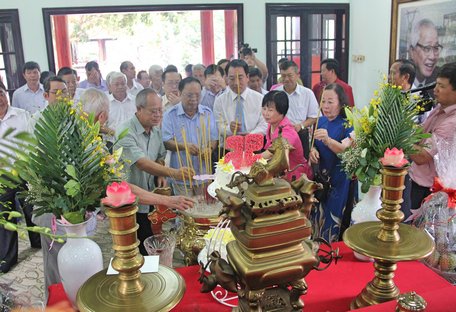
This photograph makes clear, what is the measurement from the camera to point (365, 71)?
5.71 meters

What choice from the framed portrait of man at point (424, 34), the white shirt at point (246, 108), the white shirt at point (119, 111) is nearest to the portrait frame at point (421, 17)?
the framed portrait of man at point (424, 34)

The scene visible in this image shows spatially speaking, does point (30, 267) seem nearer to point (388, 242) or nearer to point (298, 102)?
point (298, 102)

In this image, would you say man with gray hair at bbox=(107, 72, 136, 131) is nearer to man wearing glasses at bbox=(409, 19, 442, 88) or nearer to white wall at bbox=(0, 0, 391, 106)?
white wall at bbox=(0, 0, 391, 106)

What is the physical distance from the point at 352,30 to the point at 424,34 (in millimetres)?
1555

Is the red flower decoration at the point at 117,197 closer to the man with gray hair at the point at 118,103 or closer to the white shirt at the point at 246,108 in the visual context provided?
the white shirt at the point at 246,108

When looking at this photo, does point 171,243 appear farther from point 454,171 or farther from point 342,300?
point 454,171

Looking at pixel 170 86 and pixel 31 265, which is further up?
pixel 170 86

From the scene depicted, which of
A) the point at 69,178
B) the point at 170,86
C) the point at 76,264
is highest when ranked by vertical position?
the point at 170,86

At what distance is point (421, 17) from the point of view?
4.56 metres

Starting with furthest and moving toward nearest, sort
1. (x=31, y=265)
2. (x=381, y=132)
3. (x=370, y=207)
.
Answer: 1. (x=31, y=265)
2. (x=370, y=207)
3. (x=381, y=132)

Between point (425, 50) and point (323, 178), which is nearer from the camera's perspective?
point (323, 178)

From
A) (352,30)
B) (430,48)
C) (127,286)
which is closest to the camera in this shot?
(127,286)

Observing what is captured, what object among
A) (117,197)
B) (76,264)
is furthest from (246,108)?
(117,197)

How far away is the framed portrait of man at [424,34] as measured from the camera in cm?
424
